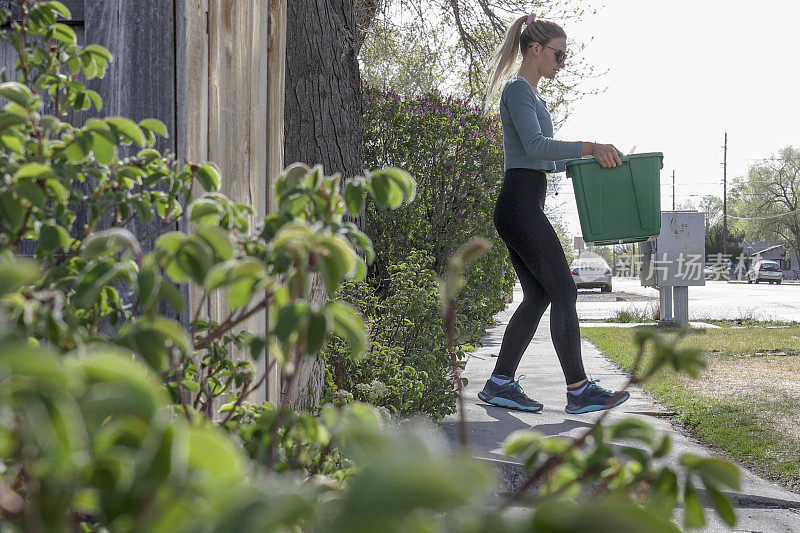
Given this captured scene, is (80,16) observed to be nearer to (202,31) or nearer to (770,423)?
(202,31)

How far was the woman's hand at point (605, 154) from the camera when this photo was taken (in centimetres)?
418

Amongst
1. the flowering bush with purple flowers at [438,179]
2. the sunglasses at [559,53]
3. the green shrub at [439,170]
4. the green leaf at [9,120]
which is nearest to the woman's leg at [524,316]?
the sunglasses at [559,53]

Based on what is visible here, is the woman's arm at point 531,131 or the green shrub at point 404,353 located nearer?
the green shrub at point 404,353

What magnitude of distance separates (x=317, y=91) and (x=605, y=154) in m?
1.59

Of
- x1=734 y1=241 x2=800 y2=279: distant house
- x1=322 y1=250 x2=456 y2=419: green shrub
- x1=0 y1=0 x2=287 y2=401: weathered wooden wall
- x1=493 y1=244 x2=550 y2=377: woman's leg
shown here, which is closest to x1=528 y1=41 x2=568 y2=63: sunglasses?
x1=493 y1=244 x2=550 y2=377: woman's leg

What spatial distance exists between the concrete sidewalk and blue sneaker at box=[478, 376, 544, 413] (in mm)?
41

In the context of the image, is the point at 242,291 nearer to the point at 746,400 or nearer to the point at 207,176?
the point at 207,176

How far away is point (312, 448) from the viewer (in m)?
1.22

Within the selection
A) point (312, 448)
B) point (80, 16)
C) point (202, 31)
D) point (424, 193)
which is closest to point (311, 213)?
point (312, 448)

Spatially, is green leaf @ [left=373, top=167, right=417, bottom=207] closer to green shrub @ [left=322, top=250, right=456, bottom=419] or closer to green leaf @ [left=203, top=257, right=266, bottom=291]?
green leaf @ [left=203, top=257, right=266, bottom=291]

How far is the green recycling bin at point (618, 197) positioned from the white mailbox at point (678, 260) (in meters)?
8.12

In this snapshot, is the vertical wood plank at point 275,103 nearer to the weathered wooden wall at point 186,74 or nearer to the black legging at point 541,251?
the weathered wooden wall at point 186,74

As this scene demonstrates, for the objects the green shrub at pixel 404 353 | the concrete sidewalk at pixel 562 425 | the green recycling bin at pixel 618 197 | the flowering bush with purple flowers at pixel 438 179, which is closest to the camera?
the concrete sidewalk at pixel 562 425

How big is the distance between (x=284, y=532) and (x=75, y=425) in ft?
0.50
